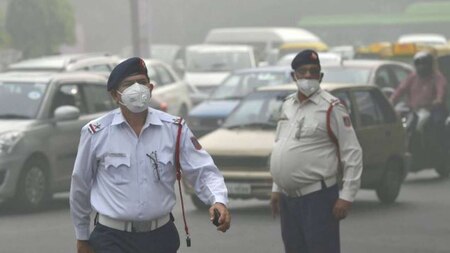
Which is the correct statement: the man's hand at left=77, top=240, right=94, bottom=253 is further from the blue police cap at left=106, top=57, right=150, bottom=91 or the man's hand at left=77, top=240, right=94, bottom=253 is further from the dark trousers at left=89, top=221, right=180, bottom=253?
the blue police cap at left=106, top=57, right=150, bottom=91

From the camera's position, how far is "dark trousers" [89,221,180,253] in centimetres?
638

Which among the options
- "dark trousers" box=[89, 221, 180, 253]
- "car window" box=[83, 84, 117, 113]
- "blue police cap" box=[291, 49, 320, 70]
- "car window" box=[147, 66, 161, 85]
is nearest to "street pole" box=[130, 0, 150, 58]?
"car window" box=[147, 66, 161, 85]

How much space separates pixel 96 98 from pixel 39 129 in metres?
1.76

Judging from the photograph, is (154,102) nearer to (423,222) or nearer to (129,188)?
(423,222)

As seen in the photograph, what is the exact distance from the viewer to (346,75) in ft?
67.4

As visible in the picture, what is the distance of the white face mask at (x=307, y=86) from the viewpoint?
855cm

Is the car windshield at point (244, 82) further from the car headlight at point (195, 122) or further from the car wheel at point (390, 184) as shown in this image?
the car wheel at point (390, 184)

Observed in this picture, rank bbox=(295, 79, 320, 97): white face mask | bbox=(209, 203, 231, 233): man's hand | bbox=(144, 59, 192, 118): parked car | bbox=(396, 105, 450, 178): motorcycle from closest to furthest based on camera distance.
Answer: bbox=(209, 203, 231, 233): man's hand → bbox=(295, 79, 320, 97): white face mask → bbox=(396, 105, 450, 178): motorcycle → bbox=(144, 59, 192, 118): parked car

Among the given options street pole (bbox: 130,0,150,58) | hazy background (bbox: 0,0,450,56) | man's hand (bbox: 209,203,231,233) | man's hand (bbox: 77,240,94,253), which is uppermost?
man's hand (bbox: 209,203,231,233)

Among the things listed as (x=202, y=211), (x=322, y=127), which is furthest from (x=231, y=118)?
(x=322, y=127)

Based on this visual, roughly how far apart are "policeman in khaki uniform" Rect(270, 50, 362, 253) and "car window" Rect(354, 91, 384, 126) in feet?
22.3

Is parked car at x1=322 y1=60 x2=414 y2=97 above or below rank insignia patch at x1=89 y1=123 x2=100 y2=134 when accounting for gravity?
below

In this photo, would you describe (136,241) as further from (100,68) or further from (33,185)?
(100,68)

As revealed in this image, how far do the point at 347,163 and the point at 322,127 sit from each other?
11.6 inches
